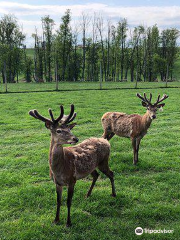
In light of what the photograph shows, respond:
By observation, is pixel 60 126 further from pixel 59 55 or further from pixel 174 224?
pixel 59 55

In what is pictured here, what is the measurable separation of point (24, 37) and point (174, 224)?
209 feet

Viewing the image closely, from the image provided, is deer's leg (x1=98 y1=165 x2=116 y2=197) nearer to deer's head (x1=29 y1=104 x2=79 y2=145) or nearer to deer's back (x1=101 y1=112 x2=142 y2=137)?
deer's head (x1=29 y1=104 x2=79 y2=145)

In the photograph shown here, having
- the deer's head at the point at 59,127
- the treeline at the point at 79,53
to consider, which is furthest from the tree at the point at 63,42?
the deer's head at the point at 59,127

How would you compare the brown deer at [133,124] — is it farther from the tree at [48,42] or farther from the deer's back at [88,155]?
the tree at [48,42]

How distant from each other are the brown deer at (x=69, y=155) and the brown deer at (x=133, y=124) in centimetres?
259

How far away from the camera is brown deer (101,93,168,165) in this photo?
891 centimetres

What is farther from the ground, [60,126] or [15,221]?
[60,126]

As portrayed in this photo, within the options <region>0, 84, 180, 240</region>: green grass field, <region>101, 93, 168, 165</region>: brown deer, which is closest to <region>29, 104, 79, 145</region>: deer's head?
<region>0, 84, 180, 240</region>: green grass field

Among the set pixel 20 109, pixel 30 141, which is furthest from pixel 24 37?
pixel 30 141

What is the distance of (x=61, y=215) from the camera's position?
587 centimetres

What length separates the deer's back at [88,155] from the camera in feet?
19.1

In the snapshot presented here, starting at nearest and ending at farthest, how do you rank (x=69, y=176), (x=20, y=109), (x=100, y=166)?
(x=69, y=176) < (x=100, y=166) < (x=20, y=109)

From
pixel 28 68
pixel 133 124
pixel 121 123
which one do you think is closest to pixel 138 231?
pixel 133 124

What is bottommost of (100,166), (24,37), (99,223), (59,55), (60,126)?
(99,223)
